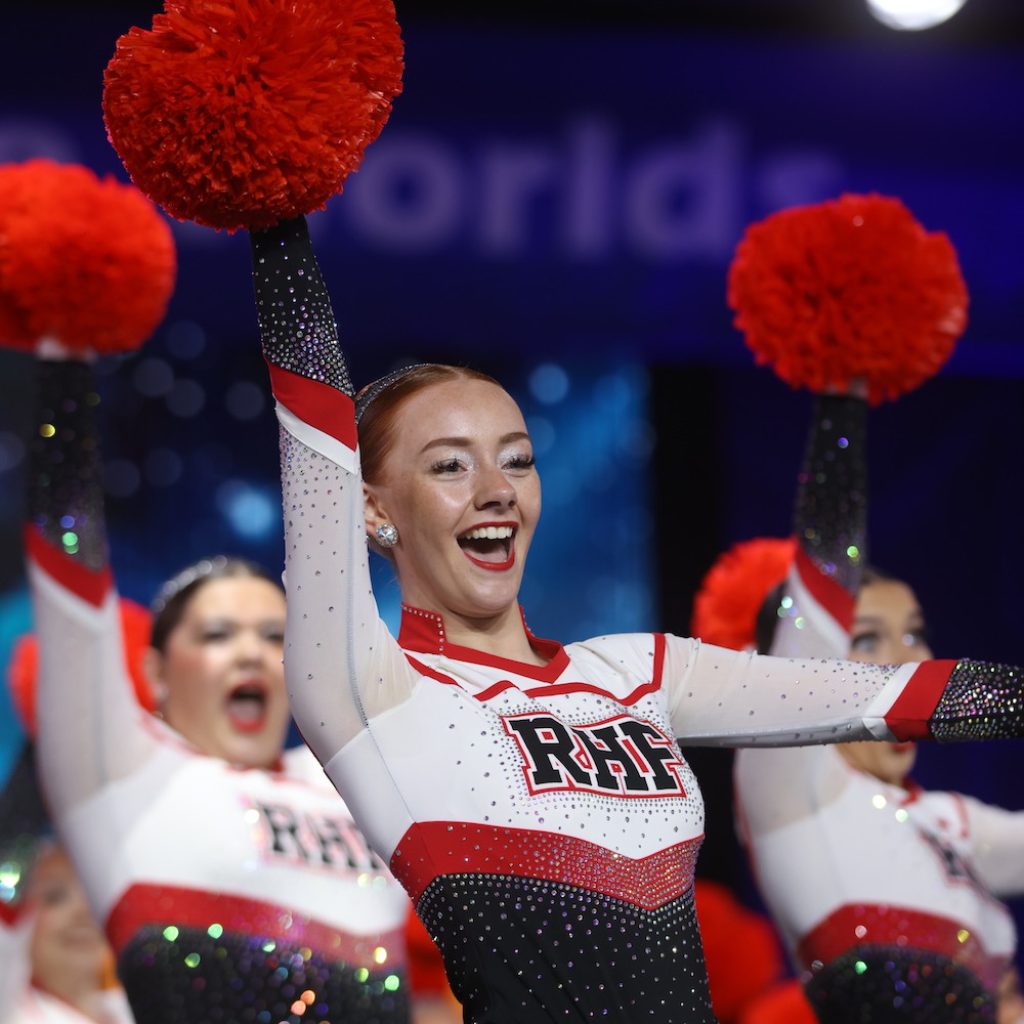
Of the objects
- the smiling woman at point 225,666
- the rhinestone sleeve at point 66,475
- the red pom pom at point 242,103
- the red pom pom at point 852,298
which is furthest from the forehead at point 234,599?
the red pom pom at point 242,103

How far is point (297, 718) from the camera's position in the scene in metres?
1.89

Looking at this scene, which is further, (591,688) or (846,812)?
(846,812)

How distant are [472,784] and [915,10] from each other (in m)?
3.44

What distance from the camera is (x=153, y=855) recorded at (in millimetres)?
3086

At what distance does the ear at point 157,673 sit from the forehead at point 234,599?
0.12 m

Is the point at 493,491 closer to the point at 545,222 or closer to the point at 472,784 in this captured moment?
the point at 472,784

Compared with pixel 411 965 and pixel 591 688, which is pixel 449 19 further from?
pixel 591 688

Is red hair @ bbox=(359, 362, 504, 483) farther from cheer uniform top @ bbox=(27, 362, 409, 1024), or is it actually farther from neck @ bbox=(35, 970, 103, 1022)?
neck @ bbox=(35, 970, 103, 1022)

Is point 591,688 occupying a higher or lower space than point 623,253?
lower

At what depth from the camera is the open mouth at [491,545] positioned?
2.01 metres

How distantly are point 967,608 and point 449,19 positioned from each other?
2.44 meters

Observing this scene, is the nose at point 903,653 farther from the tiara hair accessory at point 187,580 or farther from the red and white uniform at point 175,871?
the tiara hair accessory at point 187,580

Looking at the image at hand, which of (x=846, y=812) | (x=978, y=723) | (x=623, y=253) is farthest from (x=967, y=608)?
(x=978, y=723)

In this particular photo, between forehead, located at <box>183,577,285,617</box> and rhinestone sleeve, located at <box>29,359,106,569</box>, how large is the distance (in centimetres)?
55
